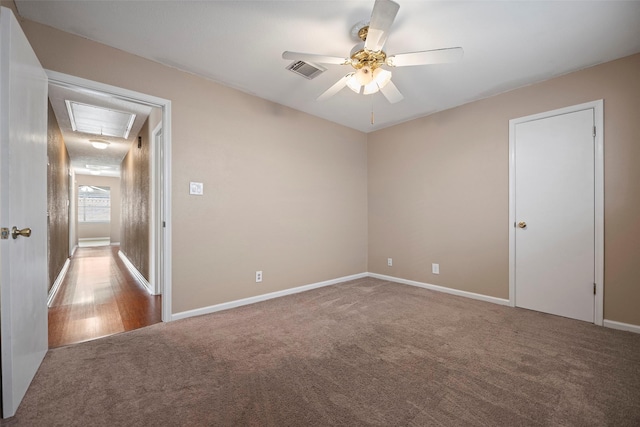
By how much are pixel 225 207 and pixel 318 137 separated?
1794 mm

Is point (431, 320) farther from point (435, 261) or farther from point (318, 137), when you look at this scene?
point (318, 137)

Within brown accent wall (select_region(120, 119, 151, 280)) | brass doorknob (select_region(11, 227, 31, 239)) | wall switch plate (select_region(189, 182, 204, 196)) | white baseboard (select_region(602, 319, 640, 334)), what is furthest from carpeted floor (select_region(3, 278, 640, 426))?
brown accent wall (select_region(120, 119, 151, 280))

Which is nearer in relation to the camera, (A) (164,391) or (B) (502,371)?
(A) (164,391)

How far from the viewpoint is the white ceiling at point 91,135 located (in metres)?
3.24

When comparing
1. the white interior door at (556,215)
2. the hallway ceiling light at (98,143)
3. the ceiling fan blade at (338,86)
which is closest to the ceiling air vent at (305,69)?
the ceiling fan blade at (338,86)

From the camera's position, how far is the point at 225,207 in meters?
3.05

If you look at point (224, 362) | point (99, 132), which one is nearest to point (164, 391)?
point (224, 362)

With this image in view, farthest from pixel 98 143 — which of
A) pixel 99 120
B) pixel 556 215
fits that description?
pixel 556 215

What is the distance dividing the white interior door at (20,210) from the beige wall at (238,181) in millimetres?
637

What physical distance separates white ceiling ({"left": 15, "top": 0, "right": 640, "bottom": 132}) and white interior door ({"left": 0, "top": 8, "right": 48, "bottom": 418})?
0.67 m

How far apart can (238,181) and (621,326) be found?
4044 millimetres

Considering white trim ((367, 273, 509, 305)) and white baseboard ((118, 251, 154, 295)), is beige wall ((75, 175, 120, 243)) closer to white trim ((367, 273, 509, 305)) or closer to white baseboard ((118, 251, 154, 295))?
white baseboard ((118, 251, 154, 295))

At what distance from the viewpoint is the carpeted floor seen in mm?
1418

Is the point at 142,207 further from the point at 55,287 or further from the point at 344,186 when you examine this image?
the point at 344,186
